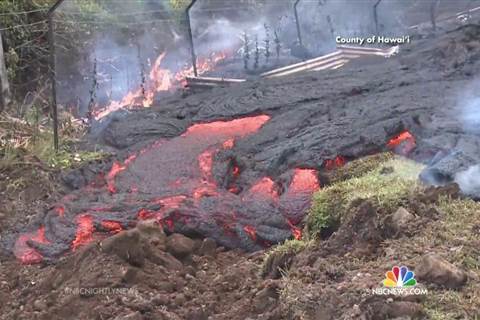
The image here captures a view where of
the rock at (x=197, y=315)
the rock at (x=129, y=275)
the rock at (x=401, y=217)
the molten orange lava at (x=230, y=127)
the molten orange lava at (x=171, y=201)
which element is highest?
the molten orange lava at (x=230, y=127)

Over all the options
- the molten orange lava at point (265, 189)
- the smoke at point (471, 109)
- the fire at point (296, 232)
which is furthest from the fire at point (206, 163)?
the smoke at point (471, 109)

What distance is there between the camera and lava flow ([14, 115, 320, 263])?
5.72 meters

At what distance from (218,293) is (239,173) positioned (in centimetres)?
256

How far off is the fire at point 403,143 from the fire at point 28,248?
3604 mm

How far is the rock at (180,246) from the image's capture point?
5.22 metres

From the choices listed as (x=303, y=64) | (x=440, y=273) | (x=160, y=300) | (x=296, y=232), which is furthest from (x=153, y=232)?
(x=303, y=64)

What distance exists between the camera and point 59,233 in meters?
6.03

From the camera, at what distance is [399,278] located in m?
3.62

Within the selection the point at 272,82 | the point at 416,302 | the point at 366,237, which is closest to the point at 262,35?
the point at 272,82

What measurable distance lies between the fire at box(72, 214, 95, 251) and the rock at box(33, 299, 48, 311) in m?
1.12

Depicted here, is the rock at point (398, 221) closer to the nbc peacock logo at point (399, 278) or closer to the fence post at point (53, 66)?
the nbc peacock logo at point (399, 278)

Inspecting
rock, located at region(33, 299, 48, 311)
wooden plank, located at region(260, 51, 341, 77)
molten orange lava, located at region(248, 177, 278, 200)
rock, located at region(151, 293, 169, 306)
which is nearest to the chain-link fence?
wooden plank, located at region(260, 51, 341, 77)

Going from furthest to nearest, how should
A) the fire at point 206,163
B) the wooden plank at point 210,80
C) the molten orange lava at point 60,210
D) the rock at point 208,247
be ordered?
the wooden plank at point 210,80, the fire at point 206,163, the molten orange lava at point 60,210, the rock at point 208,247

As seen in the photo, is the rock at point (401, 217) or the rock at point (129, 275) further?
the rock at point (129, 275)
